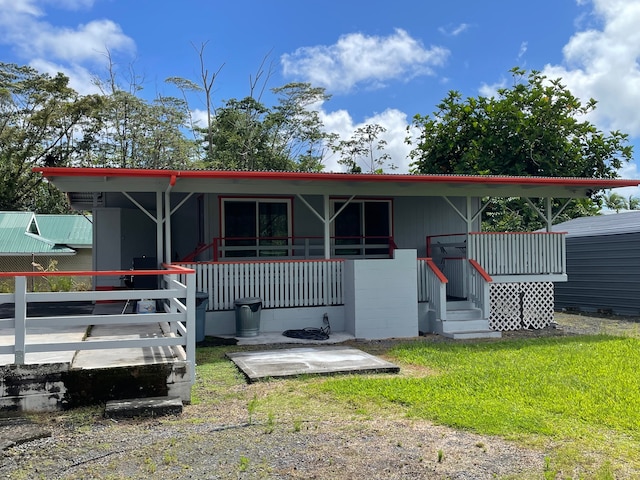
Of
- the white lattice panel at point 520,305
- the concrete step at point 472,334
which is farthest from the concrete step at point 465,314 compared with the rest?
the white lattice panel at point 520,305

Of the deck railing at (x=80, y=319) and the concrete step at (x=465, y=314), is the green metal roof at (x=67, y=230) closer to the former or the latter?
the concrete step at (x=465, y=314)

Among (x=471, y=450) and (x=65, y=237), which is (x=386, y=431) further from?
(x=65, y=237)

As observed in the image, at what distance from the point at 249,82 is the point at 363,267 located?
97.4ft

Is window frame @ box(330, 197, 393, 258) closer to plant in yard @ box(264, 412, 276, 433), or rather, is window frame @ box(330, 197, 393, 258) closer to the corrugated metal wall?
the corrugated metal wall

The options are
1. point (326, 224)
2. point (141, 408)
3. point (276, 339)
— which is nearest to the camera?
point (141, 408)

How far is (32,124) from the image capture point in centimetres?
2786

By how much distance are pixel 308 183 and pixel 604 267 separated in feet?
30.6

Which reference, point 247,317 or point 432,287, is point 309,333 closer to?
point 247,317

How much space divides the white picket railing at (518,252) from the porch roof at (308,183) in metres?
0.89

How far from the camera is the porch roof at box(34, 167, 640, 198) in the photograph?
891 centimetres

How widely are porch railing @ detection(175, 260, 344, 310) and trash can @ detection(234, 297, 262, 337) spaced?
15.3 inches

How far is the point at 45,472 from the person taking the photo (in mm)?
3797

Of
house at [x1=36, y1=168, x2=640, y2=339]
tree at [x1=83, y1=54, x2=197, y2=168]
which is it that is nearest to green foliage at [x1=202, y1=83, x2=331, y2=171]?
tree at [x1=83, y1=54, x2=197, y2=168]

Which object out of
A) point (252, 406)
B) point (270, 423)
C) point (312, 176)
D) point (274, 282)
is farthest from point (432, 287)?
point (270, 423)
